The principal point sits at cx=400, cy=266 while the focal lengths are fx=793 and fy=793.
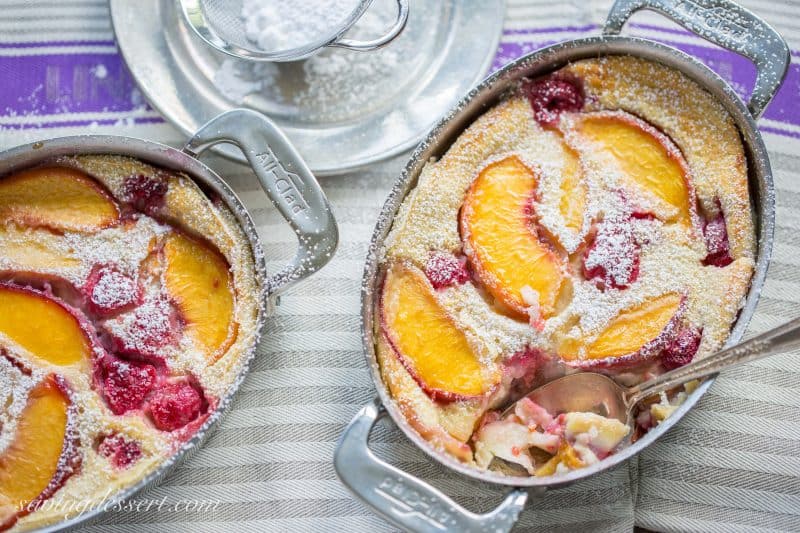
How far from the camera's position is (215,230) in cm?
160

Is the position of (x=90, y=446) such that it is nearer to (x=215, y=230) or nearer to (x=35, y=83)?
(x=215, y=230)

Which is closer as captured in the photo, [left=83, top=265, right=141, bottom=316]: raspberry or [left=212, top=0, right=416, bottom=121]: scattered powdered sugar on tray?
[left=83, top=265, right=141, bottom=316]: raspberry

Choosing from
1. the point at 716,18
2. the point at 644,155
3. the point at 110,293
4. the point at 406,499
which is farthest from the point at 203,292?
the point at 716,18

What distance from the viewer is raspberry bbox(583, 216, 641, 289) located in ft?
5.08

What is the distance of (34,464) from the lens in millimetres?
1494

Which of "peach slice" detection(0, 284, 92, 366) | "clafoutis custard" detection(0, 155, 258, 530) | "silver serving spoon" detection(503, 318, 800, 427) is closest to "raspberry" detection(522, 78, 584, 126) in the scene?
"silver serving spoon" detection(503, 318, 800, 427)

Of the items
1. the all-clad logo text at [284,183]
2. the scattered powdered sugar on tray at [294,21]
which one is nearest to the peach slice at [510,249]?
the all-clad logo text at [284,183]

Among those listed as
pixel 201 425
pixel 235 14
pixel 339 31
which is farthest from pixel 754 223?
pixel 235 14

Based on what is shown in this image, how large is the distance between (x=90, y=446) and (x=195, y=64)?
0.97 metres

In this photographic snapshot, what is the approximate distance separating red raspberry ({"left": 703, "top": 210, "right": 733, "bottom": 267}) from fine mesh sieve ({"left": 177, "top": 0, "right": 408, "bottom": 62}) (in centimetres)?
79

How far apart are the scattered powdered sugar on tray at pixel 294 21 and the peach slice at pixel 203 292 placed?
22.8 inches

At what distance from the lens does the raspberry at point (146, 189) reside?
165 centimetres

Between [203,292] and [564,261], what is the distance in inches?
28.4

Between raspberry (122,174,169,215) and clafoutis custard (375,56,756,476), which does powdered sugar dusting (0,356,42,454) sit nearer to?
raspberry (122,174,169,215)
